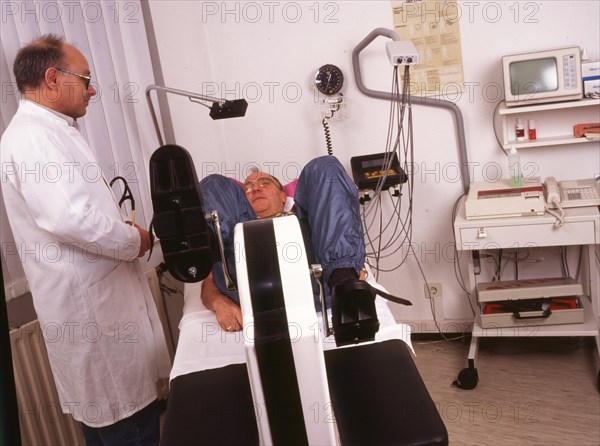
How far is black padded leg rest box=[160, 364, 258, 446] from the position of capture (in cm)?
126

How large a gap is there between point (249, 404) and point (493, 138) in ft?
5.91

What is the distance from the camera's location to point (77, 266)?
1.75 m

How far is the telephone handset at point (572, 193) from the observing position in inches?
86.9

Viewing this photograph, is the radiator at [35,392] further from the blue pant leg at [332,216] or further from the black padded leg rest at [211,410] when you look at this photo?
the blue pant leg at [332,216]

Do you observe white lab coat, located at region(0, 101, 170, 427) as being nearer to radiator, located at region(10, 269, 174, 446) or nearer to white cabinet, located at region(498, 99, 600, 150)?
radiator, located at region(10, 269, 174, 446)

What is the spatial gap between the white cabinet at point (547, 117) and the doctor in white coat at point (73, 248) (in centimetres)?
161

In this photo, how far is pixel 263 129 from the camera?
2941 mm

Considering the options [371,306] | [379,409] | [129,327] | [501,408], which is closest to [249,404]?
[379,409]

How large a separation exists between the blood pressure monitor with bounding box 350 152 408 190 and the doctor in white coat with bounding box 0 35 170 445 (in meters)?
1.06

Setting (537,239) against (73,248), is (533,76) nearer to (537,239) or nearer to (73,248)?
(537,239)

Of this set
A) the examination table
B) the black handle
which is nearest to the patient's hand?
the examination table

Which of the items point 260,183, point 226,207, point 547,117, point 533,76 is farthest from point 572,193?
point 226,207

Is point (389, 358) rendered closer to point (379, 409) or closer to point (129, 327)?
point (379, 409)

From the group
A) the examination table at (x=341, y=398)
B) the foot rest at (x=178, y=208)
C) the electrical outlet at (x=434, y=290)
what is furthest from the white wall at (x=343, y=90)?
the foot rest at (x=178, y=208)
